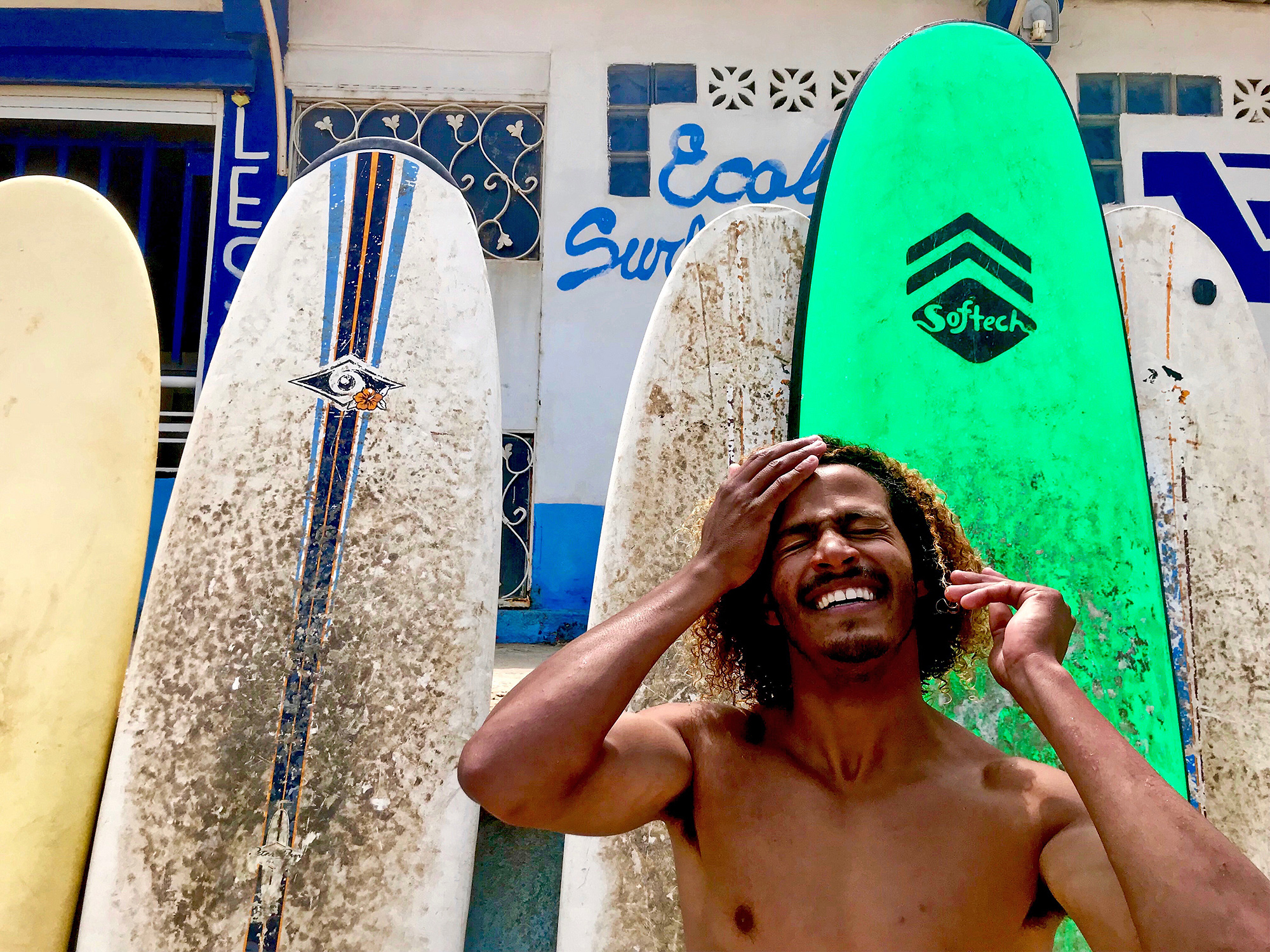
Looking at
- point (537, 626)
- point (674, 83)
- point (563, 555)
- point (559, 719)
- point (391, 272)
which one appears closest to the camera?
point (559, 719)

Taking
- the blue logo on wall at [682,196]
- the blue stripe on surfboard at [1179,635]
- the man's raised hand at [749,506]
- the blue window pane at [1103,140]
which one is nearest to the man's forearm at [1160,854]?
the man's raised hand at [749,506]

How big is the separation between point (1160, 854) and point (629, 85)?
4141 millimetres

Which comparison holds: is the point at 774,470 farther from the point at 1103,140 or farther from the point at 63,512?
the point at 1103,140

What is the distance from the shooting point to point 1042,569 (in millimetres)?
2076

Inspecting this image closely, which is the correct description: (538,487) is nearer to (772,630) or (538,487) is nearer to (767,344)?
(767,344)

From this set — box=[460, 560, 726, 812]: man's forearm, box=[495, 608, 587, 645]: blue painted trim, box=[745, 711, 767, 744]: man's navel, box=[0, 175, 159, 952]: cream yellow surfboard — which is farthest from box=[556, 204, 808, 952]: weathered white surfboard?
box=[495, 608, 587, 645]: blue painted trim

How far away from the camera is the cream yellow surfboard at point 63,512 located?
1922 mm

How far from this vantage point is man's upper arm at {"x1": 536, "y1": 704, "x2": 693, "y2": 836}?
113 centimetres

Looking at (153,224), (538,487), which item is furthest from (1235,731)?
(153,224)

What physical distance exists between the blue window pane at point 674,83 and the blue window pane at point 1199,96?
2.24m

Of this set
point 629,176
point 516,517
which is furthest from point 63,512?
point 629,176

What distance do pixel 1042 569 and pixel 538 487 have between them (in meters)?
2.41

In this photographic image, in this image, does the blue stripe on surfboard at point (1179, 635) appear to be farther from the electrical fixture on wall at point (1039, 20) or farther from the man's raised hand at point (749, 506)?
the electrical fixture on wall at point (1039, 20)

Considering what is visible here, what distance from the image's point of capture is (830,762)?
50.9 inches
